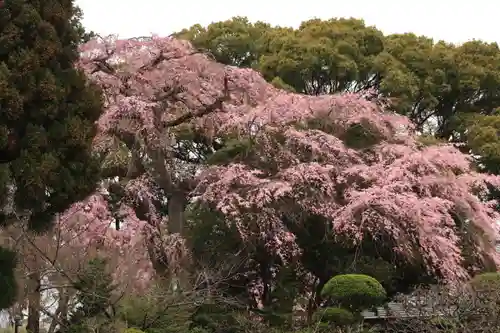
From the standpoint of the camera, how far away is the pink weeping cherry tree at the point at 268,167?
11.6 m

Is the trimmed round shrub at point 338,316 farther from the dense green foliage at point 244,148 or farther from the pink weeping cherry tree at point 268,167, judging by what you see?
the pink weeping cherry tree at point 268,167

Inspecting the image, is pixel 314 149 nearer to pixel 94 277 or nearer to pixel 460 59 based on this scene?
pixel 94 277

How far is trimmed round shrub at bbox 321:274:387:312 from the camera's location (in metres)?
9.77

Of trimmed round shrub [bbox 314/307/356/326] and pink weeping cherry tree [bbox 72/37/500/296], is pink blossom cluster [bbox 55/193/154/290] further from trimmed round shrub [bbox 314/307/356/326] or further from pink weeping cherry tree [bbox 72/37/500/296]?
trimmed round shrub [bbox 314/307/356/326]

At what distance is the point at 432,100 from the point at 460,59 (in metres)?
1.38

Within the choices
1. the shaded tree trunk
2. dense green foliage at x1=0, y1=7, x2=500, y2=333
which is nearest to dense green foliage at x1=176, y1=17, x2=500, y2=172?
dense green foliage at x1=0, y1=7, x2=500, y2=333

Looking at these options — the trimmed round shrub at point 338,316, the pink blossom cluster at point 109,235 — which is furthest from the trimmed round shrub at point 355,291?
the pink blossom cluster at point 109,235

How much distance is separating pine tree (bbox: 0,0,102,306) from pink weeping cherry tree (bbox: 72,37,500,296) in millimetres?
4876

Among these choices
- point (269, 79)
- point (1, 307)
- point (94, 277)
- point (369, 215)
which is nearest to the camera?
point (1, 307)

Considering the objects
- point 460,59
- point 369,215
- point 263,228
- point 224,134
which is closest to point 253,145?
point 224,134

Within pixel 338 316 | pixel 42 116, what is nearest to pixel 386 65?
pixel 338 316

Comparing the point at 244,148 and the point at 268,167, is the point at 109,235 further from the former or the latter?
the point at 268,167

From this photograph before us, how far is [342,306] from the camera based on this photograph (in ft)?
33.3

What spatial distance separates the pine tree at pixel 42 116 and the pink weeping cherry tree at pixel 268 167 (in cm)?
488
